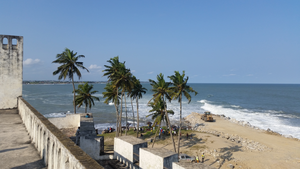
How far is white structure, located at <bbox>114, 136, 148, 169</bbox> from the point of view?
9.76 m

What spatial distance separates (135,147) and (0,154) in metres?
6.53

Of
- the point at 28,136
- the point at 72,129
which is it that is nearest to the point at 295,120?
the point at 72,129

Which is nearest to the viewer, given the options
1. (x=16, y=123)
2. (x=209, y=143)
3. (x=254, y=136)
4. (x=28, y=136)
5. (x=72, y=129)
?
(x=28, y=136)

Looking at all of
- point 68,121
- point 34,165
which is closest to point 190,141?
point 68,121

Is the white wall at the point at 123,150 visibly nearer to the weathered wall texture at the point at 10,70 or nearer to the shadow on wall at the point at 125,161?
the shadow on wall at the point at 125,161

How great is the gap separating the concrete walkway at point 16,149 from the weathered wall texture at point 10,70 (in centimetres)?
609

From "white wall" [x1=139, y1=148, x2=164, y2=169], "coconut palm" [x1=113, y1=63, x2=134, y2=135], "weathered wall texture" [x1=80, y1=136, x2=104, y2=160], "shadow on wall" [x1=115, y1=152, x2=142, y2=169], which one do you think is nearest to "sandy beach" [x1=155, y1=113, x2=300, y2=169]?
"coconut palm" [x1=113, y1=63, x2=134, y2=135]

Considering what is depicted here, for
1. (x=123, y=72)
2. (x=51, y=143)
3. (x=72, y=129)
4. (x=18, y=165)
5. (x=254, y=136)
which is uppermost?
(x=123, y=72)

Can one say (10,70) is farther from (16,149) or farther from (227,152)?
(227,152)

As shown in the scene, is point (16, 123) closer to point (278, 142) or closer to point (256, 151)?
point (256, 151)

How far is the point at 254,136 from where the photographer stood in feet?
122

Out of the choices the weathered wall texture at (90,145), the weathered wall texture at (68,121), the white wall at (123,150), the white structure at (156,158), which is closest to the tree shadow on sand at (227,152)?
the weathered wall texture at (90,145)

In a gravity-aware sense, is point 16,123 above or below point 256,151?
above

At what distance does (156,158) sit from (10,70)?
1881 cm
